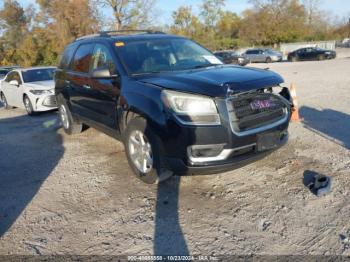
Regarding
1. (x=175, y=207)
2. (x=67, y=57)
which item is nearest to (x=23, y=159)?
(x=67, y=57)

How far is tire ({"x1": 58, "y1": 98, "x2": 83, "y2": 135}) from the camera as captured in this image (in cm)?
680

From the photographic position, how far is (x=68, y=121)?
6.95m

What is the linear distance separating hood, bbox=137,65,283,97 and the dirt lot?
1.23m

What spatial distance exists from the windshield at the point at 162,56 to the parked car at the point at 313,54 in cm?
3064

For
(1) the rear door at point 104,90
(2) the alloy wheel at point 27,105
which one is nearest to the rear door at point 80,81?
(1) the rear door at point 104,90

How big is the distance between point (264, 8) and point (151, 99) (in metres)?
62.2

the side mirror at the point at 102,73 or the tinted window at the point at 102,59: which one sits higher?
the tinted window at the point at 102,59

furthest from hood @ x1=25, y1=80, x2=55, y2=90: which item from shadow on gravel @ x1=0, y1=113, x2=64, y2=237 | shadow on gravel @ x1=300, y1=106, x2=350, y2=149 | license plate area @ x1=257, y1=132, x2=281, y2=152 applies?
license plate area @ x1=257, y1=132, x2=281, y2=152

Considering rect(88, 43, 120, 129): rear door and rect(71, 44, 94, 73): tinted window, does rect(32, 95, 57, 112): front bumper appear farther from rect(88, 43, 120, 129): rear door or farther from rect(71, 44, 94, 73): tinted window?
rect(88, 43, 120, 129): rear door

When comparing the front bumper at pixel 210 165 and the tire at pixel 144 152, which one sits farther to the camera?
the tire at pixel 144 152

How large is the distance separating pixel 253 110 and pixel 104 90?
225 centimetres

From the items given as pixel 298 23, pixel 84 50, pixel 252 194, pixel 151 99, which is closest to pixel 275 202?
pixel 252 194

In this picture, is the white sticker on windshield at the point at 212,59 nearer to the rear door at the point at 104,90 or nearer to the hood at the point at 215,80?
the hood at the point at 215,80

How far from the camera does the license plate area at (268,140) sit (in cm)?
386
